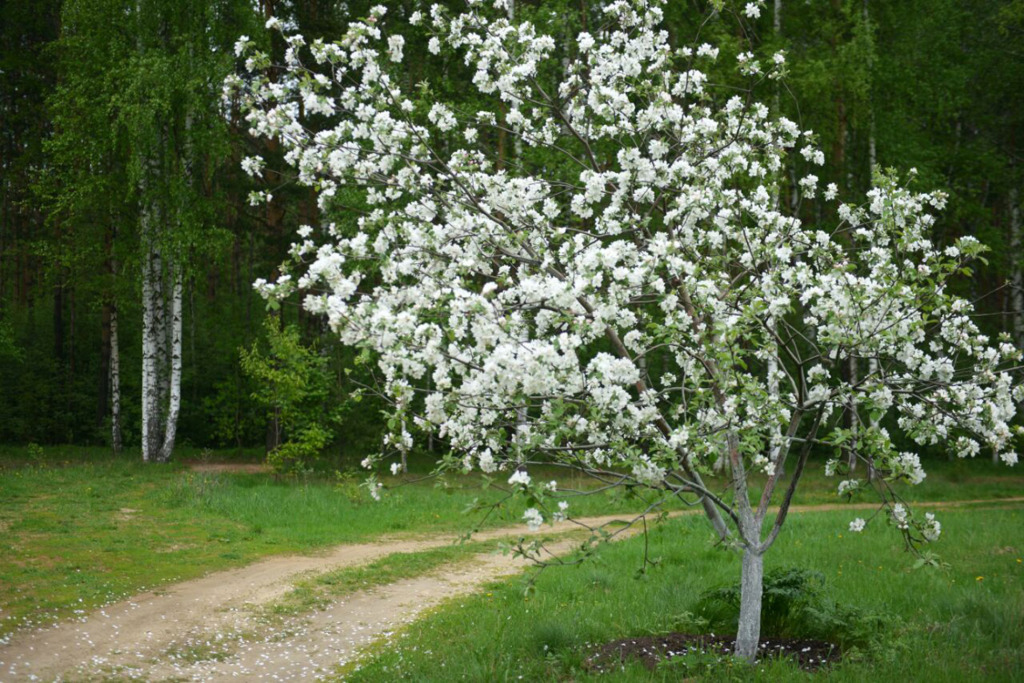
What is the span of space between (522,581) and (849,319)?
2597mm

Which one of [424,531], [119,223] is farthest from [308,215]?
[424,531]

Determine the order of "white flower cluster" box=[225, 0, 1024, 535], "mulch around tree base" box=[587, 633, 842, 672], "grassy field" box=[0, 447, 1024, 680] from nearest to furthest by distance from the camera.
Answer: "white flower cluster" box=[225, 0, 1024, 535] < "mulch around tree base" box=[587, 633, 842, 672] < "grassy field" box=[0, 447, 1024, 680]

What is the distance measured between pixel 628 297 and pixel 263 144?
21411 mm

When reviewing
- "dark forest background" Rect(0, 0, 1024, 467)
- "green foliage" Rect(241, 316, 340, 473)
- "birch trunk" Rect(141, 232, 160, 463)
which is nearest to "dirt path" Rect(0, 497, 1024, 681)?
"dark forest background" Rect(0, 0, 1024, 467)

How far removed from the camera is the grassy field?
22.2ft

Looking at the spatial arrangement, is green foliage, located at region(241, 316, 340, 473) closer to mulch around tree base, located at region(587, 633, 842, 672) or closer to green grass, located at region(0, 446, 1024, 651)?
green grass, located at region(0, 446, 1024, 651)

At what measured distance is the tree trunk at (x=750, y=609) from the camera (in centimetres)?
591

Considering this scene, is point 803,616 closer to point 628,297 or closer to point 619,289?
point 628,297

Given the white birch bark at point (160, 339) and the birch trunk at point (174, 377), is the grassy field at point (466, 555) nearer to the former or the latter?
the birch trunk at point (174, 377)

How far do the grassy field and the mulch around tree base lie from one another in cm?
26

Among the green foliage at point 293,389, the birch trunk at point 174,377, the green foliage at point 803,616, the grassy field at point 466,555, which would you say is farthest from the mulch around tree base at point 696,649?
the birch trunk at point 174,377

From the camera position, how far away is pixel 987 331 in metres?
25.5

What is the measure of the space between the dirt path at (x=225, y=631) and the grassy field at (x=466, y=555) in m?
0.38

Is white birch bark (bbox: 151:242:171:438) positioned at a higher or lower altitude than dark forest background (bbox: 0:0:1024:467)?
lower
